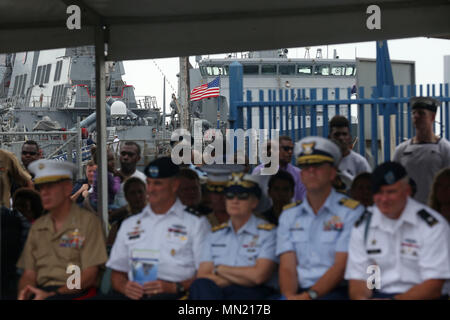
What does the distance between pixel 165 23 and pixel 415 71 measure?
10.2ft

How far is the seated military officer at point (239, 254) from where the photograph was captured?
3.59m

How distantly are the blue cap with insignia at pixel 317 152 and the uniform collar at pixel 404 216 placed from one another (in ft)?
1.29

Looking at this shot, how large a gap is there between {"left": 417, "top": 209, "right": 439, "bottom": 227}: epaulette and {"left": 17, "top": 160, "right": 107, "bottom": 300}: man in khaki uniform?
1949 millimetres

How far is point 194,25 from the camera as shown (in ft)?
15.8

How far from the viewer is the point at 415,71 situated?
667cm

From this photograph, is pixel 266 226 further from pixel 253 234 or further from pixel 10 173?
pixel 10 173

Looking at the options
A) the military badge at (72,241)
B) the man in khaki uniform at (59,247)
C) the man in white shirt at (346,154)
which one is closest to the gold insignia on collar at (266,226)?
the man in white shirt at (346,154)

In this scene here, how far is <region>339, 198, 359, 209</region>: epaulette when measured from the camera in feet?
11.5

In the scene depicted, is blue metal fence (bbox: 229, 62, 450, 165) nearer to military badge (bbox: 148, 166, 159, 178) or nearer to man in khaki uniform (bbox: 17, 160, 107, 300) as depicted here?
military badge (bbox: 148, 166, 159, 178)

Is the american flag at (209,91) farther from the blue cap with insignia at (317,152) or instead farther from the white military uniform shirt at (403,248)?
the white military uniform shirt at (403,248)

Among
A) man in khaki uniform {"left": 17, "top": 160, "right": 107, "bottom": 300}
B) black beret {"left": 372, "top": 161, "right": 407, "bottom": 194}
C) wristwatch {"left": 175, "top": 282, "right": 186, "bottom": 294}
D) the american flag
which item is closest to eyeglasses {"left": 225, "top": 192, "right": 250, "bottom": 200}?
wristwatch {"left": 175, "top": 282, "right": 186, "bottom": 294}

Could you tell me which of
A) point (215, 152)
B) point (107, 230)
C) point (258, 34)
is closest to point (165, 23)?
point (258, 34)

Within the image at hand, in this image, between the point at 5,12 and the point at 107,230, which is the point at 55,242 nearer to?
the point at 107,230

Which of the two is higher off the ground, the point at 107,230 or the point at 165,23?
the point at 165,23
